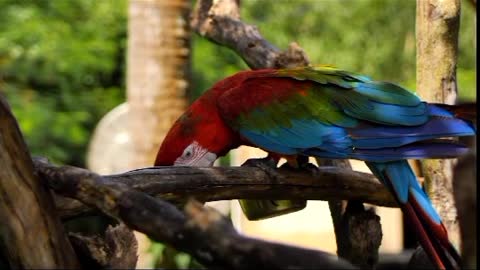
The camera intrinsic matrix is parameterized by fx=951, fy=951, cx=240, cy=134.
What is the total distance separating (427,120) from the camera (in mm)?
1981

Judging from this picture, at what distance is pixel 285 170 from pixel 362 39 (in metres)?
5.30

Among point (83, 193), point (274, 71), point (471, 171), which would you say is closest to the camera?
point (83, 193)

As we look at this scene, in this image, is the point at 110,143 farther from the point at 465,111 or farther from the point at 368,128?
the point at 465,111

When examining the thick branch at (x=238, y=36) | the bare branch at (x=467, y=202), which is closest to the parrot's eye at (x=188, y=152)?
the thick branch at (x=238, y=36)

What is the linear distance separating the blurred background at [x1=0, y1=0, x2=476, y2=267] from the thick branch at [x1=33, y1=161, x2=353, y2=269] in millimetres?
1989

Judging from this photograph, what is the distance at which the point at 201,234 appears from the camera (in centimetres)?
115

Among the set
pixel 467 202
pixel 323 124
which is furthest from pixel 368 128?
pixel 467 202

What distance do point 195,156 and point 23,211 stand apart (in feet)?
2.72

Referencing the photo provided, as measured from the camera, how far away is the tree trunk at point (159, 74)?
150 inches

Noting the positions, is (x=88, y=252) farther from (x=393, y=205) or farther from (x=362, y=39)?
(x=362, y=39)

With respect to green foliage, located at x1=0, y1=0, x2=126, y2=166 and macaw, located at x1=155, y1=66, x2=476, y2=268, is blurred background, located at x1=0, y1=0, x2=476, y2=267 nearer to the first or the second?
green foliage, located at x1=0, y1=0, x2=126, y2=166

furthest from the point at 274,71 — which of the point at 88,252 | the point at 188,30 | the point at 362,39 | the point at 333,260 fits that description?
the point at 362,39

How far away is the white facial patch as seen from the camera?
2117mm

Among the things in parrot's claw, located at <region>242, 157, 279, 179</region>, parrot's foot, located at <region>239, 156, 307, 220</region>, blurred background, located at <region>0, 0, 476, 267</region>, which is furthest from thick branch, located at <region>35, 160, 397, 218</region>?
blurred background, located at <region>0, 0, 476, 267</region>
